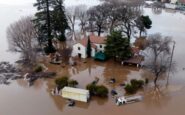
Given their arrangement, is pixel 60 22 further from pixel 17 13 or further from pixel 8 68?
pixel 17 13

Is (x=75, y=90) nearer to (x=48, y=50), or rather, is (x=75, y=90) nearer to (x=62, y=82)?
(x=62, y=82)

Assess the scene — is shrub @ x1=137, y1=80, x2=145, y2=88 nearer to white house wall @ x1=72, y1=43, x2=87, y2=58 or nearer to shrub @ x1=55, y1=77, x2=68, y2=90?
shrub @ x1=55, y1=77, x2=68, y2=90

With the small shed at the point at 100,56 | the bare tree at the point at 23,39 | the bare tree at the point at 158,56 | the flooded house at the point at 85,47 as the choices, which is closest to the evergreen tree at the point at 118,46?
the small shed at the point at 100,56

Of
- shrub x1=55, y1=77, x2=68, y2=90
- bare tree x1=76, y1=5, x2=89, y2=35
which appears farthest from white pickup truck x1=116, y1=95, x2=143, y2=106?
bare tree x1=76, y1=5, x2=89, y2=35

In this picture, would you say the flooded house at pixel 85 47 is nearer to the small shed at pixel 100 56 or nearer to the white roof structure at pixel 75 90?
the small shed at pixel 100 56

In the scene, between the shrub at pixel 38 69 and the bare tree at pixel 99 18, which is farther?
the bare tree at pixel 99 18

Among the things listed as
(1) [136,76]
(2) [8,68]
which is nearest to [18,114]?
(2) [8,68]

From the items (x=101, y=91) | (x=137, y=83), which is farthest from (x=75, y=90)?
(x=137, y=83)
